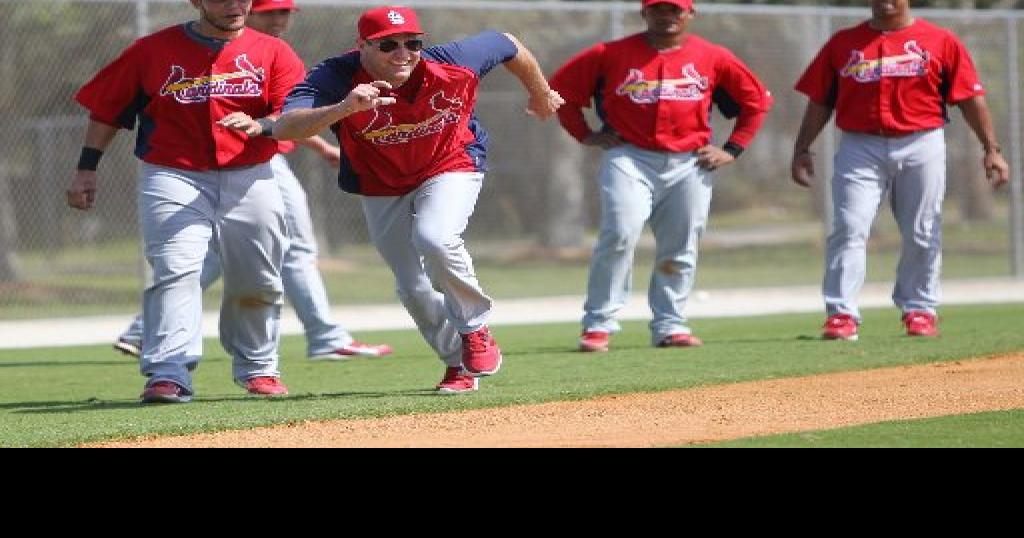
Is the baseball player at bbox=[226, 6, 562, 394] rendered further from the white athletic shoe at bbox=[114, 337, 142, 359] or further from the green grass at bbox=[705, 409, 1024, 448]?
the white athletic shoe at bbox=[114, 337, 142, 359]

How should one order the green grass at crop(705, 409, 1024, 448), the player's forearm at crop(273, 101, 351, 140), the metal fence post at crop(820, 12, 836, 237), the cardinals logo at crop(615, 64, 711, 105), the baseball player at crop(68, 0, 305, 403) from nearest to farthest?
the green grass at crop(705, 409, 1024, 448), the player's forearm at crop(273, 101, 351, 140), the baseball player at crop(68, 0, 305, 403), the cardinals logo at crop(615, 64, 711, 105), the metal fence post at crop(820, 12, 836, 237)

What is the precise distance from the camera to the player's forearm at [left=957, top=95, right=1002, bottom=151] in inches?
474

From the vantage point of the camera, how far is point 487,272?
19.1 metres

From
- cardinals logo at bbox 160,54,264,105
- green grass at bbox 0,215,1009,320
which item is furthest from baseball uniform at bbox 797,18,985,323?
green grass at bbox 0,215,1009,320

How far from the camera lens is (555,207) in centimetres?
1908

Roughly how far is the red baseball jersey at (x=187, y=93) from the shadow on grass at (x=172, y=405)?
120 centimetres

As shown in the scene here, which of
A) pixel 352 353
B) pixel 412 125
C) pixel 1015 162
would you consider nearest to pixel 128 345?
pixel 352 353

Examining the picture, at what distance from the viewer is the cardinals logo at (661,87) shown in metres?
11.8

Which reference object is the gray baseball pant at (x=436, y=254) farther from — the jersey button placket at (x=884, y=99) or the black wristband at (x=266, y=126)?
the jersey button placket at (x=884, y=99)

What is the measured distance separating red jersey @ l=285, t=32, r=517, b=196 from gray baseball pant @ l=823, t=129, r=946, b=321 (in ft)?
12.3

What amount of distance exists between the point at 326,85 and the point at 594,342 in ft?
12.7
